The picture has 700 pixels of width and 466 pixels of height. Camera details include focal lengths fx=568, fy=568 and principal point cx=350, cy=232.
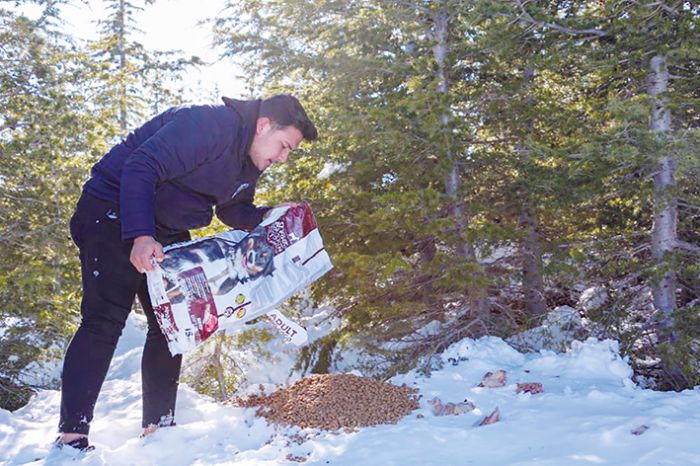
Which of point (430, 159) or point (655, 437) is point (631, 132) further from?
point (655, 437)

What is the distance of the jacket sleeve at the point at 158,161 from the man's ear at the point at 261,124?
0.82ft

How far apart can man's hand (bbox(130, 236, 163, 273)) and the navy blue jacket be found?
1.5 inches

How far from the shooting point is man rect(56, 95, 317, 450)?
8.72 ft

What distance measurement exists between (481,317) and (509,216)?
1.67 m

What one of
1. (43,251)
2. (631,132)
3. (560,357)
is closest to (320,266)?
(560,357)

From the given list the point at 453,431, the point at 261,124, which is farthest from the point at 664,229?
the point at 261,124

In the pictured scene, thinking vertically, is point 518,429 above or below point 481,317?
below

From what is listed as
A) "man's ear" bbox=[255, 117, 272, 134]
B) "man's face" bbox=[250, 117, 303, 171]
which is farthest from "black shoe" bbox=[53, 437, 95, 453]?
"man's ear" bbox=[255, 117, 272, 134]

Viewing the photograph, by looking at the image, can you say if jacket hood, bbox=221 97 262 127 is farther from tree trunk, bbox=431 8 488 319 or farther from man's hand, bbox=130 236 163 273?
tree trunk, bbox=431 8 488 319

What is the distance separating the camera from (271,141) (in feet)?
9.84

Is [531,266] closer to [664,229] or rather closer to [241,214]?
[664,229]

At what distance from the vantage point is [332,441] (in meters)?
2.88

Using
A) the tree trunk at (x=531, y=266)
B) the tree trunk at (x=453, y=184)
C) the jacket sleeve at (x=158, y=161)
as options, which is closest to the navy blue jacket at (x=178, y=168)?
the jacket sleeve at (x=158, y=161)

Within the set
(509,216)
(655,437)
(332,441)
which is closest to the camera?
(655,437)
